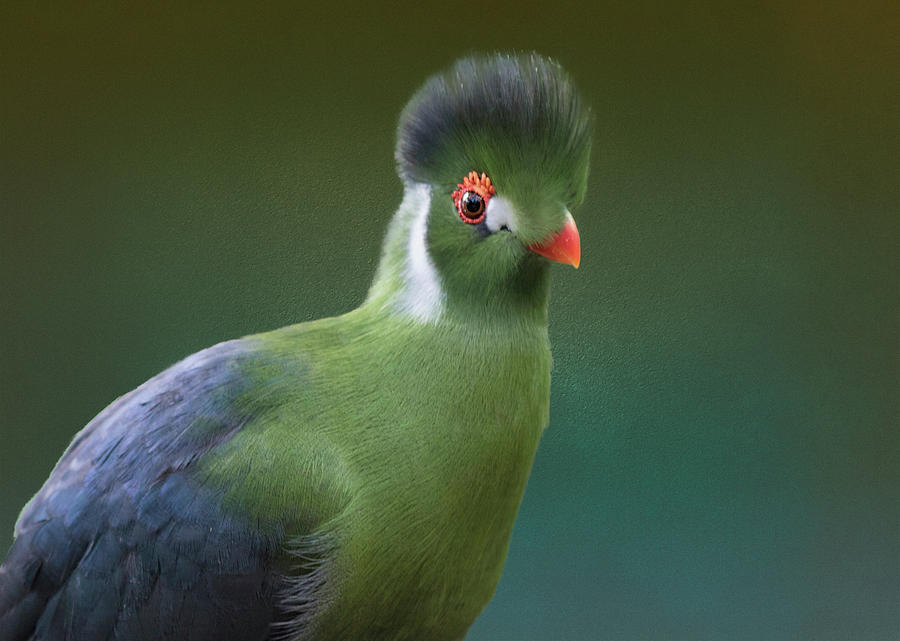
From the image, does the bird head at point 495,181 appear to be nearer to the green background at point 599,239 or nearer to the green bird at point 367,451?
the green bird at point 367,451

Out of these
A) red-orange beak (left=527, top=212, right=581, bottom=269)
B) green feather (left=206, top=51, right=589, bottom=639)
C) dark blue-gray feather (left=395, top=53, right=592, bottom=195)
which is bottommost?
green feather (left=206, top=51, right=589, bottom=639)

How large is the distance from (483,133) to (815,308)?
2152mm

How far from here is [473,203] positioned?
38.7 inches

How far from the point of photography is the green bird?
924 mm

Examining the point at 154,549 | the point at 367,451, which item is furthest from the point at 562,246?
the point at 154,549

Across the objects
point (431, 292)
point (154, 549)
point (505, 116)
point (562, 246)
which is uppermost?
point (505, 116)

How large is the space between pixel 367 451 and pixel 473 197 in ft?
1.09

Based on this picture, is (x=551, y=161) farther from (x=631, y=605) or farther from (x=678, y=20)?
(x=631, y=605)

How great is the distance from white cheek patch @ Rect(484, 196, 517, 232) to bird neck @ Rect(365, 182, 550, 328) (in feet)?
0.19

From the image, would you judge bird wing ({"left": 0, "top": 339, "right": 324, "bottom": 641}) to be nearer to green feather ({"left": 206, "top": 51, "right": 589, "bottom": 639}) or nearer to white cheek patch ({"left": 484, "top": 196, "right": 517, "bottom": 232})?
green feather ({"left": 206, "top": 51, "right": 589, "bottom": 639})

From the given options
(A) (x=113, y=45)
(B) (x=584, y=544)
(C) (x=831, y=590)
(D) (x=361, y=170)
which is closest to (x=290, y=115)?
(D) (x=361, y=170)

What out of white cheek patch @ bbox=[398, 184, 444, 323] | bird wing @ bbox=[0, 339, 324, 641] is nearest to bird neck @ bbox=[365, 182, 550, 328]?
white cheek patch @ bbox=[398, 184, 444, 323]

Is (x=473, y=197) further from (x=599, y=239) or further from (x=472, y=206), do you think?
(x=599, y=239)

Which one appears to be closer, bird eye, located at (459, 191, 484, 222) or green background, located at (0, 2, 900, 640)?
bird eye, located at (459, 191, 484, 222)
